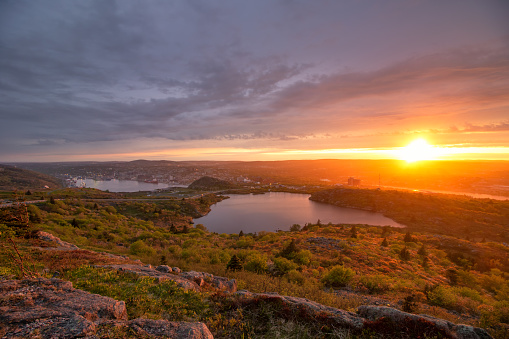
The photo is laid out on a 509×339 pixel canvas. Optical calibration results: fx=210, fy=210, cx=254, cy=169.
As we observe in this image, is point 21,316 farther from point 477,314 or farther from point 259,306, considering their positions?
point 477,314

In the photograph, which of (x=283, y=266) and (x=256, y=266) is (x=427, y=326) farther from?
(x=283, y=266)

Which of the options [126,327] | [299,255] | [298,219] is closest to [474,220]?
[298,219]

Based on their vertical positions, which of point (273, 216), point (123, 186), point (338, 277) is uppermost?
point (338, 277)

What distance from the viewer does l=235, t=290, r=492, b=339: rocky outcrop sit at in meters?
4.45

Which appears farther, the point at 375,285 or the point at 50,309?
the point at 375,285

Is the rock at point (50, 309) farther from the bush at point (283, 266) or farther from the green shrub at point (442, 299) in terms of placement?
the green shrub at point (442, 299)

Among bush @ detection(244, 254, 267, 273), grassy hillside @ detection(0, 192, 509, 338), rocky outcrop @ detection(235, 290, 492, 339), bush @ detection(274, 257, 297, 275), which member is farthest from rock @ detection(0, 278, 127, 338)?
bush @ detection(274, 257, 297, 275)

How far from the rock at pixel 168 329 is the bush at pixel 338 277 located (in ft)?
31.8

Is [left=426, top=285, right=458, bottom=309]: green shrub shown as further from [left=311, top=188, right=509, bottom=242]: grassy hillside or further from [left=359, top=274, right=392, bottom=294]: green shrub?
[left=311, top=188, right=509, bottom=242]: grassy hillside

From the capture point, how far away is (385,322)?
4715 millimetres

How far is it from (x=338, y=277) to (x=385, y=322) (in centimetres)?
750

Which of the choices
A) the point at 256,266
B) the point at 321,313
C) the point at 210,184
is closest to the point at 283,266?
the point at 256,266

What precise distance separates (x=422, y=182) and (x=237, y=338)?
162 m

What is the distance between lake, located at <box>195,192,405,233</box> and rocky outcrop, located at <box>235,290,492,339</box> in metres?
40.5
